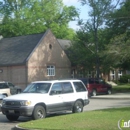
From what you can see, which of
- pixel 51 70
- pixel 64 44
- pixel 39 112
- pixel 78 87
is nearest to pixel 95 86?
pixel 51 70

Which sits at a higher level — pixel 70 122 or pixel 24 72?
pixel 24 72

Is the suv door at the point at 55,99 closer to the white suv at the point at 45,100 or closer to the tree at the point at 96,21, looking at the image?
the white suv at the point at 45,100

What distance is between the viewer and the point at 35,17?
59.8 meters

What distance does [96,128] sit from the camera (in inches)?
499

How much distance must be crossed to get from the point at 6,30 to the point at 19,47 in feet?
52.3

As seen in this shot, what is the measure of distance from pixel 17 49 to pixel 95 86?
12966mm

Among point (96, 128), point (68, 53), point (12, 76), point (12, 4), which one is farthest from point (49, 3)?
point (96, 128)

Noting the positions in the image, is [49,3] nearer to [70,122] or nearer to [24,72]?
[24,72]

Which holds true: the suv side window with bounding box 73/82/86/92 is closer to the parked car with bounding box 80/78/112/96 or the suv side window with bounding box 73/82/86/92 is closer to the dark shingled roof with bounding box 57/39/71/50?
the parked car with bounding box 80/78/112/96

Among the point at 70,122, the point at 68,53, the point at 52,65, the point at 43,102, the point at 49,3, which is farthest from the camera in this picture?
the point at 49,3

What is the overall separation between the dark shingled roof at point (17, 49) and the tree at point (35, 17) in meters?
11.3

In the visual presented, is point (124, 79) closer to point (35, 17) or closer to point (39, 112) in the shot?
point (35, 17)

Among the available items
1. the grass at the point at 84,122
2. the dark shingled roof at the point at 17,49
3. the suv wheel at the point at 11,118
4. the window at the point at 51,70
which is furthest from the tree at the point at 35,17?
the grass at the point at 84,122

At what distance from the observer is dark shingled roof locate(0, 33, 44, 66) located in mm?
42575
